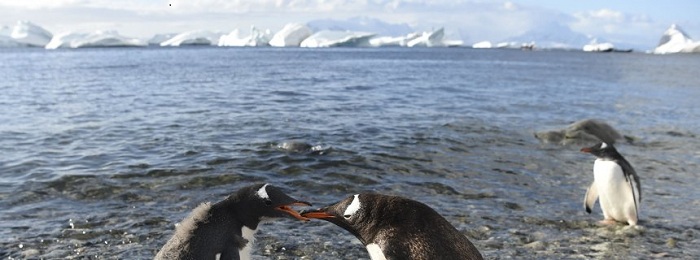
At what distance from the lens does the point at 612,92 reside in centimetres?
A: 3472

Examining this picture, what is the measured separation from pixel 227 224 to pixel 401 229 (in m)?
1.54

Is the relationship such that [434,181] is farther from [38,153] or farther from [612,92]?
[612,92]

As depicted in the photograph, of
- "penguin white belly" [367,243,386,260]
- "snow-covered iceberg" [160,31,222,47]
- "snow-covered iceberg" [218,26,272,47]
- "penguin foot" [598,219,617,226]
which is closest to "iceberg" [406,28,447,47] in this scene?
"snow-covered iceberg" [218,26,272,47]

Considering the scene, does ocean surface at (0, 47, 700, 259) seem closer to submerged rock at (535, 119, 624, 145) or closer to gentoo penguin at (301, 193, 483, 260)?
submerged rock at (535, 119, 624, 145)

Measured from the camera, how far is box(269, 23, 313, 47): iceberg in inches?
6629

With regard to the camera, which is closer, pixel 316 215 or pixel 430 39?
pixel 316 215

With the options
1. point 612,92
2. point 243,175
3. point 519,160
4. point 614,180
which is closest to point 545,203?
point 614,180

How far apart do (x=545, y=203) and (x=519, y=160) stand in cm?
376

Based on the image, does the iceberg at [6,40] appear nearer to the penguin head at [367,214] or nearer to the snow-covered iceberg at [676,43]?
the penguin head at [367,214]

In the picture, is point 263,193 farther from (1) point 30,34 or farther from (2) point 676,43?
(2) point 676,43

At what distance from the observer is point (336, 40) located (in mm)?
155125

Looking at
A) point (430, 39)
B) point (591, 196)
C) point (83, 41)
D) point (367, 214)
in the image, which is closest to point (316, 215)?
point (367, 214)

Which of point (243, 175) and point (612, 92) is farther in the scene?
point (612, 92)

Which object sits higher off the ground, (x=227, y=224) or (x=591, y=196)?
(x=227, y=224)
